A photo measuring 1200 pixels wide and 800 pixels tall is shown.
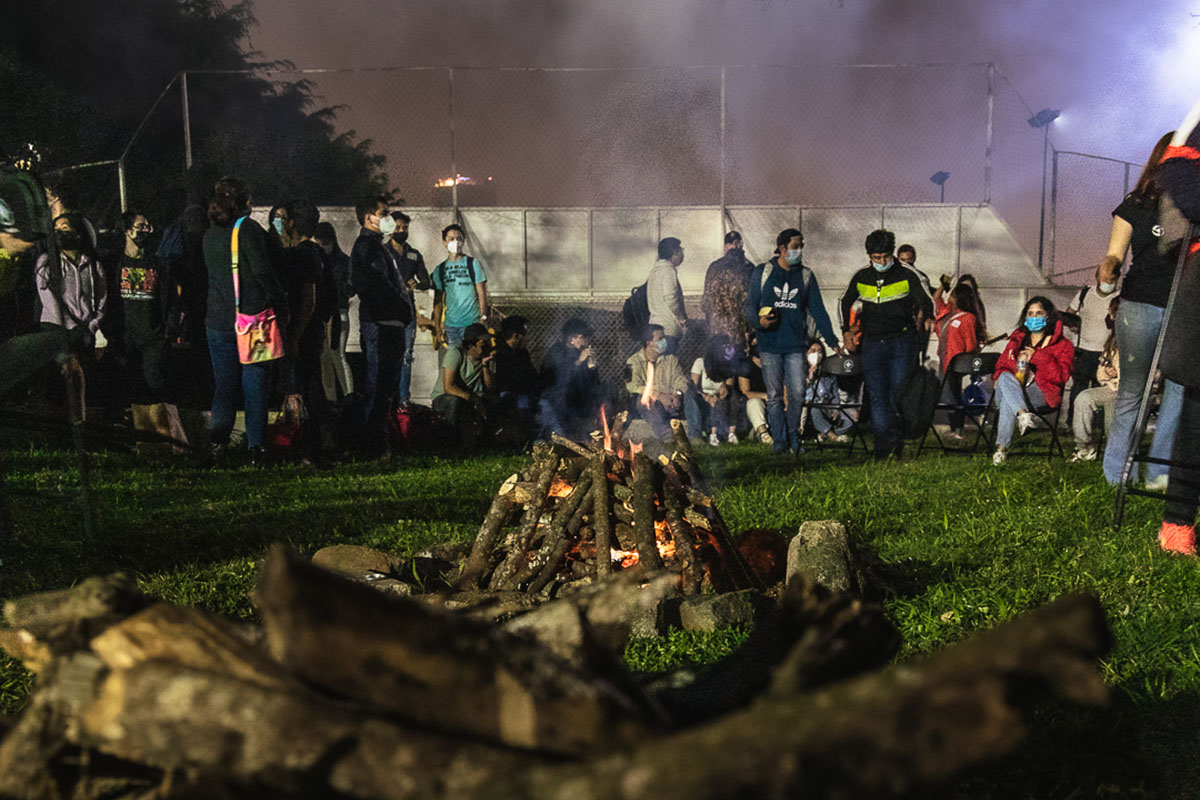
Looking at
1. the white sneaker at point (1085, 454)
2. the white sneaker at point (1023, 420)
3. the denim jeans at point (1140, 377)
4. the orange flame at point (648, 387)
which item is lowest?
the white sneaker at point (1085, 454)

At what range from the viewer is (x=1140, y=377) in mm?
5797

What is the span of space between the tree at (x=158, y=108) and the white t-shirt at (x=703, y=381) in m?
5.51

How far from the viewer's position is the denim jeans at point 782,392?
9789 millimetres

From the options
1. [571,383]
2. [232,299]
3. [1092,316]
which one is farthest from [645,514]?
[1092,316]

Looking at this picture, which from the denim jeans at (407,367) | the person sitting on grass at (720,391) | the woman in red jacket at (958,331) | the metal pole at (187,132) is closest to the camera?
the denim jeans at (407,367)

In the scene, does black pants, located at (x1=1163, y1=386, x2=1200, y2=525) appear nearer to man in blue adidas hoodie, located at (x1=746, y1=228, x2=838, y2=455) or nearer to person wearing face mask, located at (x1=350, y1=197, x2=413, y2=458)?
man in blue adidas hoodie, located at (x1=746, y1=228, x2=838, y2=455)

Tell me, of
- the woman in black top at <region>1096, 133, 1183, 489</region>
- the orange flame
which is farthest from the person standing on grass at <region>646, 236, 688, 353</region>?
the woman in black top at <region>1096, 133, 1183, 489</region>

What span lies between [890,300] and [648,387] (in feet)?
9.04

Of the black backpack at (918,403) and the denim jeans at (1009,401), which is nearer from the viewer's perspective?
the denim jeans at (1009,401)

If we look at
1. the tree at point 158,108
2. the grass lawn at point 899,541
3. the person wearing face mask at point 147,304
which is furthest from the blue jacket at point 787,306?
the tree at point 158,108

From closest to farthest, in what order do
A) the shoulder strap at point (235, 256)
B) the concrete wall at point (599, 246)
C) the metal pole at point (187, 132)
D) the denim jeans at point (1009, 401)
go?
1. the shoulder strap at point (235, 256)
2. the denim jeans at point (1009, 401)
3. the metal pole at point (187, 132)
4. the concrete wall at point (599, 246)

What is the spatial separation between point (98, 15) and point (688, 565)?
23061mm

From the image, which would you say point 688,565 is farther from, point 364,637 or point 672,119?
point 672,119

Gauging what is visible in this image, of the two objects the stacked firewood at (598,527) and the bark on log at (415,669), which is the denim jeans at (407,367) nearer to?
the stacked firewood at (598,527)
